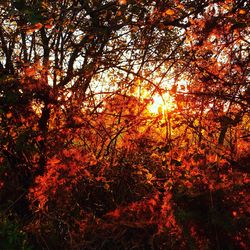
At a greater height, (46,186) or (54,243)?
(46,186)

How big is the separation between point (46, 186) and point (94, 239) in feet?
3.37

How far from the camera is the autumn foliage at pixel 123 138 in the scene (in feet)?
13.1

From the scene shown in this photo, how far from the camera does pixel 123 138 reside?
5.34m

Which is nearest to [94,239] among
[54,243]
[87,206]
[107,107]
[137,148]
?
[54,243]

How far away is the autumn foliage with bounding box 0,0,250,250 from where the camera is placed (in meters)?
3.98

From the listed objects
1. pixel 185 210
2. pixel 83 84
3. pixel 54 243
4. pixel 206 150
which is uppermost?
pixel 83 84

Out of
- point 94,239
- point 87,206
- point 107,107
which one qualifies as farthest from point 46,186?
point 107,107

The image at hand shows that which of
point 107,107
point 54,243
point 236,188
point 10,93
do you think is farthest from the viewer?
point 107,107

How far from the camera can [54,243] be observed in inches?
175

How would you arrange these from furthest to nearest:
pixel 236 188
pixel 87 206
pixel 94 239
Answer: pixel 87 206
pixel 94 239
pixel 236 188

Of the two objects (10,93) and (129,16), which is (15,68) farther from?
(129,16)

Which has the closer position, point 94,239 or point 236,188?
point 236,188

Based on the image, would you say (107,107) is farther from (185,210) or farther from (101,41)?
(185,210)

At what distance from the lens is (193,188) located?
3.95 metres
